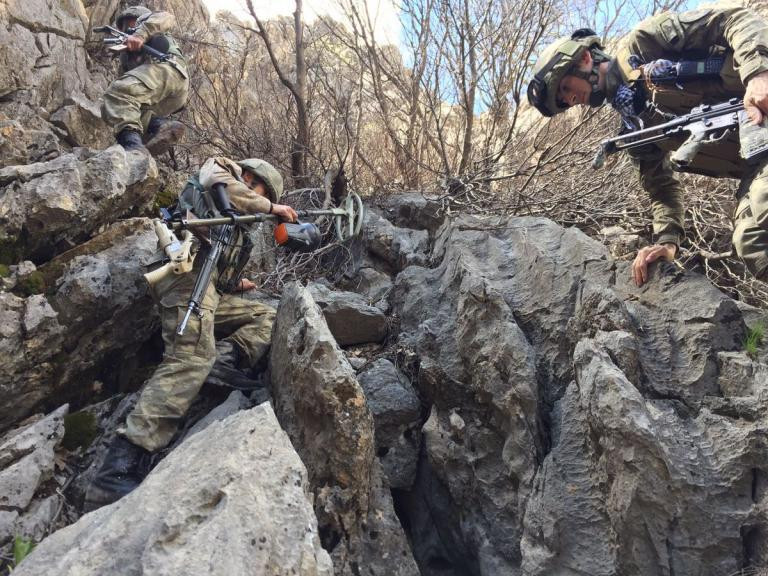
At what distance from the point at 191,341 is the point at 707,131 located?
3518mm

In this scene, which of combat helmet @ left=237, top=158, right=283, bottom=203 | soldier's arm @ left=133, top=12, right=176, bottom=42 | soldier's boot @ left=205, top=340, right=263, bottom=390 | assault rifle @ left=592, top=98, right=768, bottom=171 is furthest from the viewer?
A: soldier's arm @ left=133, top=12, right=176, bottom=42

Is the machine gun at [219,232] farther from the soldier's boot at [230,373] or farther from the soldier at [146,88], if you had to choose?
the soldier at [146,88]

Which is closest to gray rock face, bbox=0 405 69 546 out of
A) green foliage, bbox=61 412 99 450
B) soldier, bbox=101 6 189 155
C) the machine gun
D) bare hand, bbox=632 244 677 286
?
green foliage, bbox=61 412 99 450

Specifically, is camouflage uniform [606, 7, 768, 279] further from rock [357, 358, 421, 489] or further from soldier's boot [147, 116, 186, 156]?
soldier's boot [147, 116, 186, 156]

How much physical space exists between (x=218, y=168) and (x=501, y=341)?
2473mm

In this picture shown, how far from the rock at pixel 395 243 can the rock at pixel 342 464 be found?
272 cm

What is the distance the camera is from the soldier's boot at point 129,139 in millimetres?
5907

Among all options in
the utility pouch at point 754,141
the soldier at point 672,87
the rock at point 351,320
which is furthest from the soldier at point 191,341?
the utility pouch at point 754,141

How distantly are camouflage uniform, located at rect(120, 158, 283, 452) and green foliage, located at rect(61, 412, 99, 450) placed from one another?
2.22 feet

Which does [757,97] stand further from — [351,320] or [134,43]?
[134,43]

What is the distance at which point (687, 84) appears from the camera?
3598mm

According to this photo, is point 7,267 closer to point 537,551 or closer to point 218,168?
point 218,168

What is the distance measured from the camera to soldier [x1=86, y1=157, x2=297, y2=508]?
374cm

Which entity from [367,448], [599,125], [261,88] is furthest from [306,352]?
[261,88]
